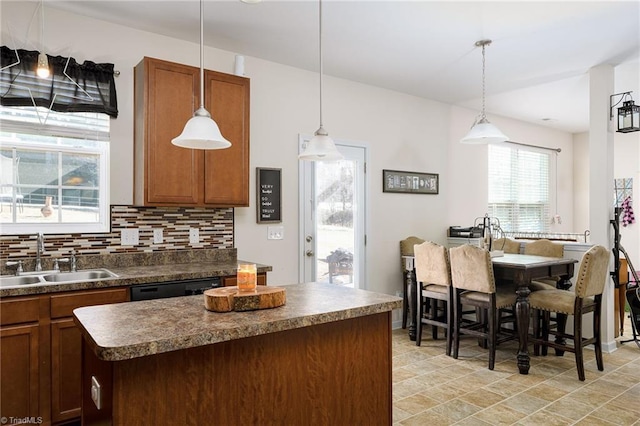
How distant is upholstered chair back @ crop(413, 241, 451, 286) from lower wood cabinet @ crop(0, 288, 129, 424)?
2.83m

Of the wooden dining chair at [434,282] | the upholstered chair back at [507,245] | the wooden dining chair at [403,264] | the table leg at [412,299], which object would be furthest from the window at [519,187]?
the wooden dining chair at [434,282]

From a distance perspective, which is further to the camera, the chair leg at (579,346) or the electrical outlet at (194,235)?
the electrical outlet at (194,235)

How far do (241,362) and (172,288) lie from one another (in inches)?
53.1

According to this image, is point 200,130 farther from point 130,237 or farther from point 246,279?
point 130,237

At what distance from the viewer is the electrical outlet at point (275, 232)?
160 inches

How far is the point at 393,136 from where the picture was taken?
202 inches

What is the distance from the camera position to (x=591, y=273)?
11.5ft

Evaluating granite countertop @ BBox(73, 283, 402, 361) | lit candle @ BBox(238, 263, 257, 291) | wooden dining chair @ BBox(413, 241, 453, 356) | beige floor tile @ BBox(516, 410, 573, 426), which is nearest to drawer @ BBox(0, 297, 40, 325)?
granite countertop @ BBox(73, 283, 402, 361)

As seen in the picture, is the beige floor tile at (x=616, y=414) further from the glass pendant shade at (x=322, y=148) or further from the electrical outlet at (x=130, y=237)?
the electrical outlet at (x=130, y=237)

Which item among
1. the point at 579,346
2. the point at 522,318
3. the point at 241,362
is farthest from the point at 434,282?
the point at 241,362

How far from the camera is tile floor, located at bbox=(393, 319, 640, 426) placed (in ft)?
9.39

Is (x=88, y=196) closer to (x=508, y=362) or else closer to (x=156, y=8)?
(x=156, y=8)

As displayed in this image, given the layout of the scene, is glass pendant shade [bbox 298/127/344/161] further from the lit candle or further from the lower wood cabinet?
the lower wood cabinet

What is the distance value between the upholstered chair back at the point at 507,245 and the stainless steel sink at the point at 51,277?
3993mm
